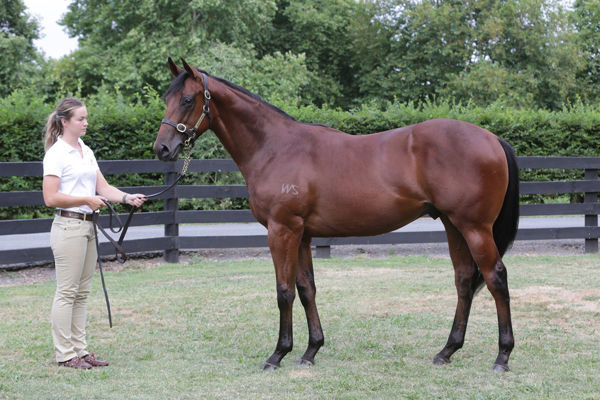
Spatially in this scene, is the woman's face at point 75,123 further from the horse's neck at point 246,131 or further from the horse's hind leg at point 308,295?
the horse's hind leg at point 308,295

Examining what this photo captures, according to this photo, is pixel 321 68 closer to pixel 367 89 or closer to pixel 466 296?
pixel 367 89

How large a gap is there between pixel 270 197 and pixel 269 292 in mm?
2827

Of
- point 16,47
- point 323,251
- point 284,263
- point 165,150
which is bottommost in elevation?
point 323,251

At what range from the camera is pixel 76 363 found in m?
4.23

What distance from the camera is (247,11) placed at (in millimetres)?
23188

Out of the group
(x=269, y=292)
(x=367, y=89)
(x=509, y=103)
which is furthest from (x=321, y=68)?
(x=269, y=292)

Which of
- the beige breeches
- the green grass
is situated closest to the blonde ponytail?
the beige breeches

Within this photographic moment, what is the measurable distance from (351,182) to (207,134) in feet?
28.4

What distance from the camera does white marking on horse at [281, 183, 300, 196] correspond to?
4250mm

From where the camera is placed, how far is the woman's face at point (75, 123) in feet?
13.7

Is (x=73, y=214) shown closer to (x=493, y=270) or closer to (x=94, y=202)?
(x=94, y=202)

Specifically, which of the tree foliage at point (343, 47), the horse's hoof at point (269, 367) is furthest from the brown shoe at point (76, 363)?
the tree foliage at point (343, 47)

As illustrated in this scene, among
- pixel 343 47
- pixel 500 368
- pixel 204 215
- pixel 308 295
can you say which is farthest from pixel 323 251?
pixel 343 47

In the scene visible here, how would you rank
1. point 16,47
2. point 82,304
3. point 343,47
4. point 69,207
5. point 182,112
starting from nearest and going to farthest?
point 69,207
point 182,112
point 82,304
point 16,47
point 343,47
